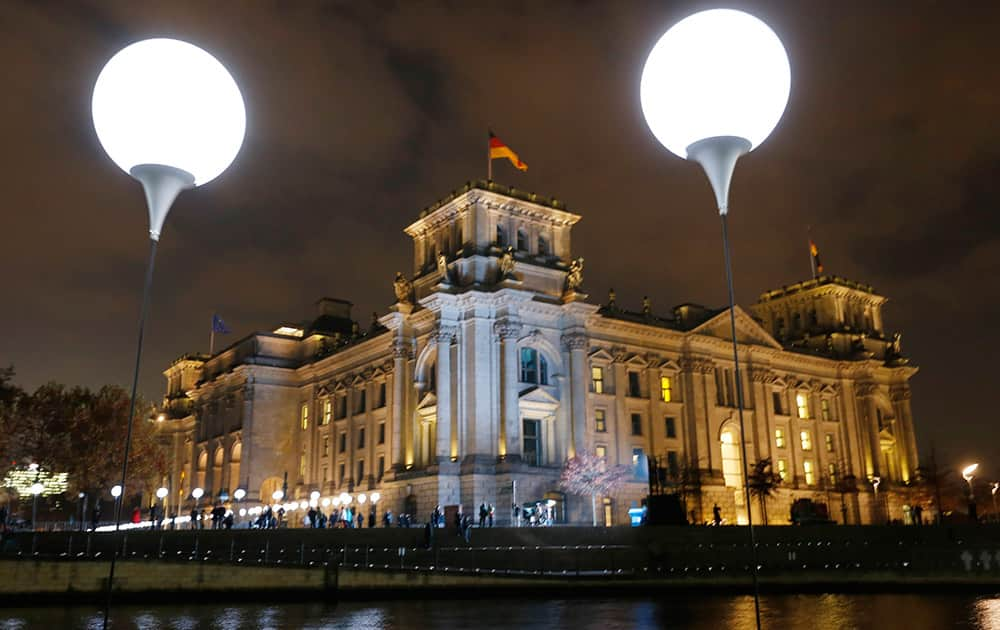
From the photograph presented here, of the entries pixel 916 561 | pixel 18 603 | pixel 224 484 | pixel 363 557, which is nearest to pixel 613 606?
pixel 363 557

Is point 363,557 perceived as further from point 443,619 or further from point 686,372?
point 686,372

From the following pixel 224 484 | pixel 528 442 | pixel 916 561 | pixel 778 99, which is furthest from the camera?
pixel 224 484

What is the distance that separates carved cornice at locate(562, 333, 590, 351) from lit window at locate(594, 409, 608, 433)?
5.98 metres

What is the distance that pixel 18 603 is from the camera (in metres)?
28.0

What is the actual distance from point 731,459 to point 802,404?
1262 centimetres

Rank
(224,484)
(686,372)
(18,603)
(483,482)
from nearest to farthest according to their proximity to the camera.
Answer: (18,603)
(483,482)
(686,372)
(224,484)

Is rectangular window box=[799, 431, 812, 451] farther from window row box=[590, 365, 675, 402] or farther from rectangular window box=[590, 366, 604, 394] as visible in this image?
rectangular window box=[590, 366, 604, 394]

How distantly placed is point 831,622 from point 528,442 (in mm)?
41413

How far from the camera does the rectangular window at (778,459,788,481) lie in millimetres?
77144

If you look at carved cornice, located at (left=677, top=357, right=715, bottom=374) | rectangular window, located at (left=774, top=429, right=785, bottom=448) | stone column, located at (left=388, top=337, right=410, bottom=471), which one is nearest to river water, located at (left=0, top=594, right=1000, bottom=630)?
stone column, located at (left=388, top=337, right=410, bottom=471)

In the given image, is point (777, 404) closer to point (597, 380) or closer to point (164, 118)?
point (597, 380)

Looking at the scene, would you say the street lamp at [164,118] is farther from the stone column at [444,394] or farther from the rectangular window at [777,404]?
the rectangular window at [777,404]

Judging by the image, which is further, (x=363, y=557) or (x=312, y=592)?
(x=363, y=557)

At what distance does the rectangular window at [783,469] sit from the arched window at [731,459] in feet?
15.8
